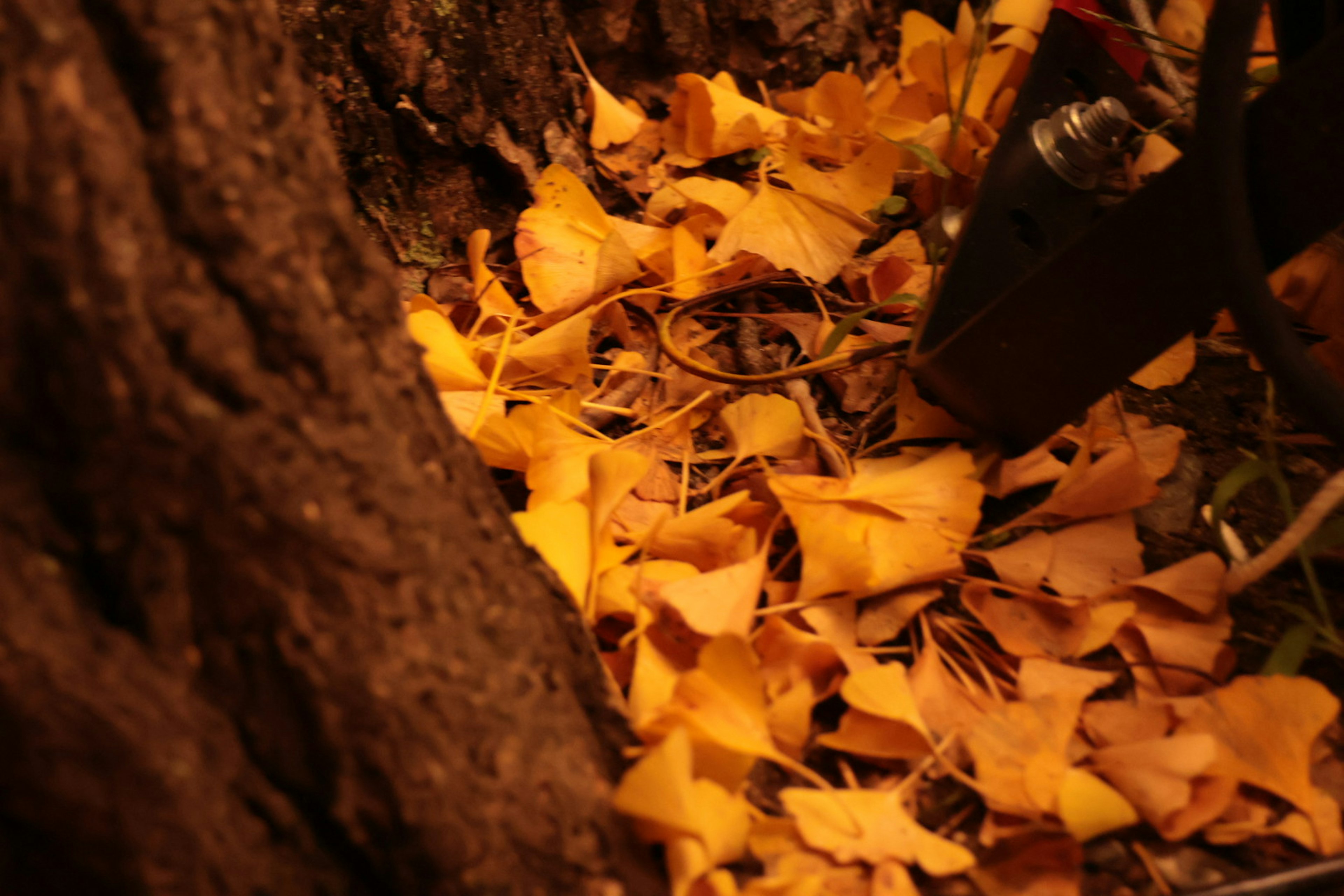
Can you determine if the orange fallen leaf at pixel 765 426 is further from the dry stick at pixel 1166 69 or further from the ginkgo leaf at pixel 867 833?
the dry stick at pixel 1166 69

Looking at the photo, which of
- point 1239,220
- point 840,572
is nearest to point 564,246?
point 840,572

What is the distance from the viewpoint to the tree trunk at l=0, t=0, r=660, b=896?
32 cm

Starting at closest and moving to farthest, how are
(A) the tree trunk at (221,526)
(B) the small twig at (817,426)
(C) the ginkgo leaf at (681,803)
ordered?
(A) the tree trunk at (221,526) → (C) the ginkgo leaf at (681,803) → (B) the small twig at (817,426)

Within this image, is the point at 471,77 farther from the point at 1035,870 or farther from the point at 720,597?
the point at 1035,870

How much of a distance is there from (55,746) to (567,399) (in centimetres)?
40

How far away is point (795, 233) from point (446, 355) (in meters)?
0.32

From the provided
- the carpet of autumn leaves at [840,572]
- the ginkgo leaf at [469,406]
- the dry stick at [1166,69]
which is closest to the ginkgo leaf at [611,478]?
the carpet of autumn leaves at [840,572]

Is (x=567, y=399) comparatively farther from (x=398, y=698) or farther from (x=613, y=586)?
(x=398, y=698)

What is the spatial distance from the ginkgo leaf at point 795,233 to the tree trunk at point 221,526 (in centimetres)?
40

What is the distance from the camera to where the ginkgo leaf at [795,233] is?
764 mm

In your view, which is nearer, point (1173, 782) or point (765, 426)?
point (1173, 782)

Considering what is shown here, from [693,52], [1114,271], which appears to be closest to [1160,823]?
[1114,271]

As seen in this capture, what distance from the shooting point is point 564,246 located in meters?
0.78

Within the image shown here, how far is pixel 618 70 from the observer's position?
98 cm
